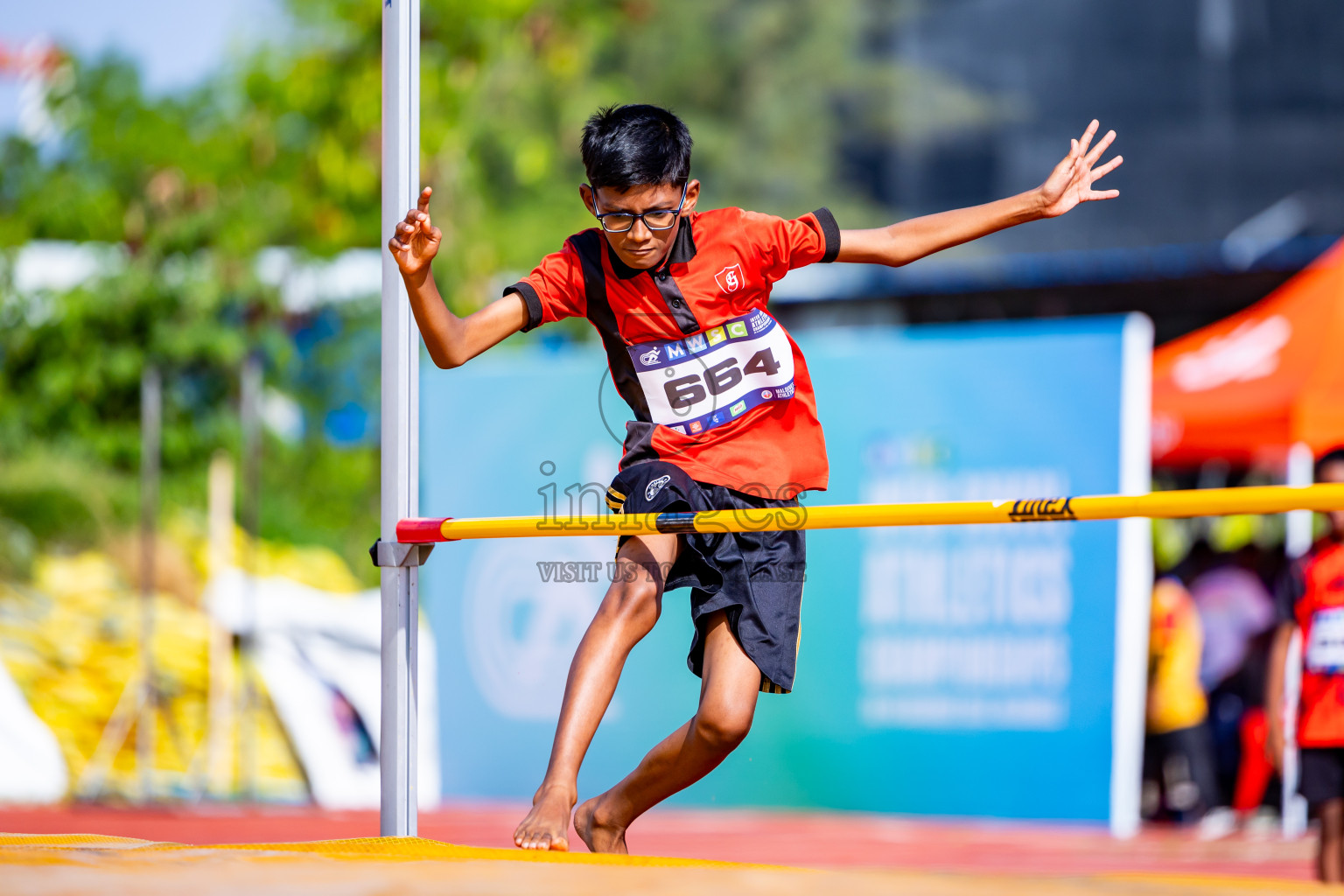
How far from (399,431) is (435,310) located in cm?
63

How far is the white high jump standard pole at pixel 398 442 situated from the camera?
10.8 ft

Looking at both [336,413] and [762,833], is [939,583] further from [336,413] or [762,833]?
[336,413]

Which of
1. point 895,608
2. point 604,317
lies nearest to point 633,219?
point 604,317

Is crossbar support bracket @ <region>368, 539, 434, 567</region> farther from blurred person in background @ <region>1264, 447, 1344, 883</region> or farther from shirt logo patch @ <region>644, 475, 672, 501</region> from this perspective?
blurred person in background @ <region>1264, 447, 1344, 883</region>

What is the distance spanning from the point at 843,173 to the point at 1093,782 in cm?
1338

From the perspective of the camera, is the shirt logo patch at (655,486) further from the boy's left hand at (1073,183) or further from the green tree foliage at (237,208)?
the green tree foliage at (237,208)

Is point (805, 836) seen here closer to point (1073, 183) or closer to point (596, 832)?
point (596, 832)

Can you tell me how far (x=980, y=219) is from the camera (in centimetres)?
297

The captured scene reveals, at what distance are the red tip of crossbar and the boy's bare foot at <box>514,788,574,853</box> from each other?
0.66m

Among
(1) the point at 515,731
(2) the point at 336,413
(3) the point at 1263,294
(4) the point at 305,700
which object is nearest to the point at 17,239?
(2) the point at 336,413

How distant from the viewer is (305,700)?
848 cm

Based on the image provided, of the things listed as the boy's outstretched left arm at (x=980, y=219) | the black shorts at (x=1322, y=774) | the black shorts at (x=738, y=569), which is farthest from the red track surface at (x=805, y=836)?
the boy's outstretched left arm at (x=980, y=219)

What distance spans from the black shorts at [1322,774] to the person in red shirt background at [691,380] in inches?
94.9

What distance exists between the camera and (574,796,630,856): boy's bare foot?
3.05 meters
